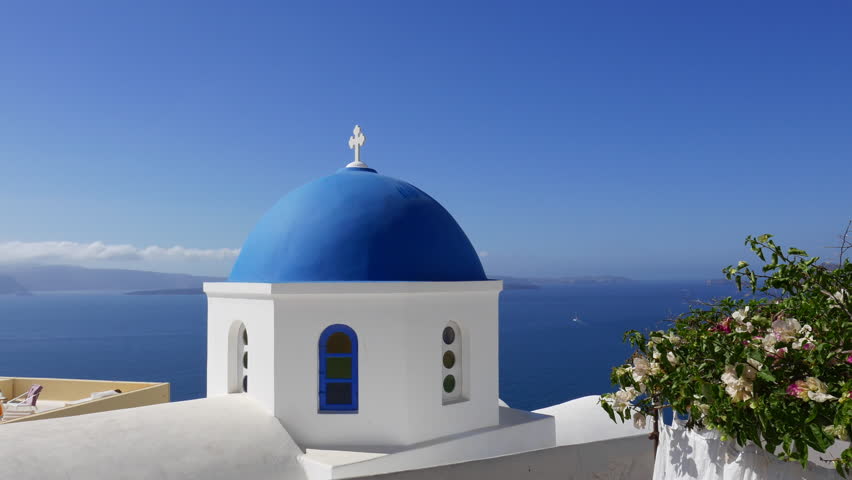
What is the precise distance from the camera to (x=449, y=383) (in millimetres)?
9633

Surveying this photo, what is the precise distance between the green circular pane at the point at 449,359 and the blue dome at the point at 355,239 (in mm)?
1140

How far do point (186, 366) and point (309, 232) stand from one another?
7393cm

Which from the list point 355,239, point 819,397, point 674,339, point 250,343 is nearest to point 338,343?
point 250,343

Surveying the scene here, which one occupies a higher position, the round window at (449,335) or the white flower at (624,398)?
the white flower at (624,398)

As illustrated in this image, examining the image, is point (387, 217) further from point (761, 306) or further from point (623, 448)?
point (761, 306)

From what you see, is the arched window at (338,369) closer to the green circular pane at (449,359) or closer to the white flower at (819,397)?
the green circular pane at (449,359)

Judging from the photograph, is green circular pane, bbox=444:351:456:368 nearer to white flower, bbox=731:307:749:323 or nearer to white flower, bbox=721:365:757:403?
white flower, bbox=731:307:749:323

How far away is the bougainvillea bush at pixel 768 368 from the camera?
299 centimetres

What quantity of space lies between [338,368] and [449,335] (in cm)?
174

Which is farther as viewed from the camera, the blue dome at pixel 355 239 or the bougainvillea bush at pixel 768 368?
the blue dome at pixel 355 239

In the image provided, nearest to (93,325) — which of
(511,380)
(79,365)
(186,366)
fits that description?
(79,365)

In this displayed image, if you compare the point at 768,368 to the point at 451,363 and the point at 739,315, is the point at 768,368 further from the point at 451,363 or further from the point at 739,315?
the point at 451,363

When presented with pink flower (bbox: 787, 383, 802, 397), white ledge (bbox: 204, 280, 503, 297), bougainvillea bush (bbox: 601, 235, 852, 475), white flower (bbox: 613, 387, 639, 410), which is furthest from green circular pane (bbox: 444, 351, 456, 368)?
pink flower (bbox: 787, 383, 802, 397)

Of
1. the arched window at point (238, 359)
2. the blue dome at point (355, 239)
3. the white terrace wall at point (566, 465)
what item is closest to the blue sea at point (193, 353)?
the blue dome at point (355, 239)
